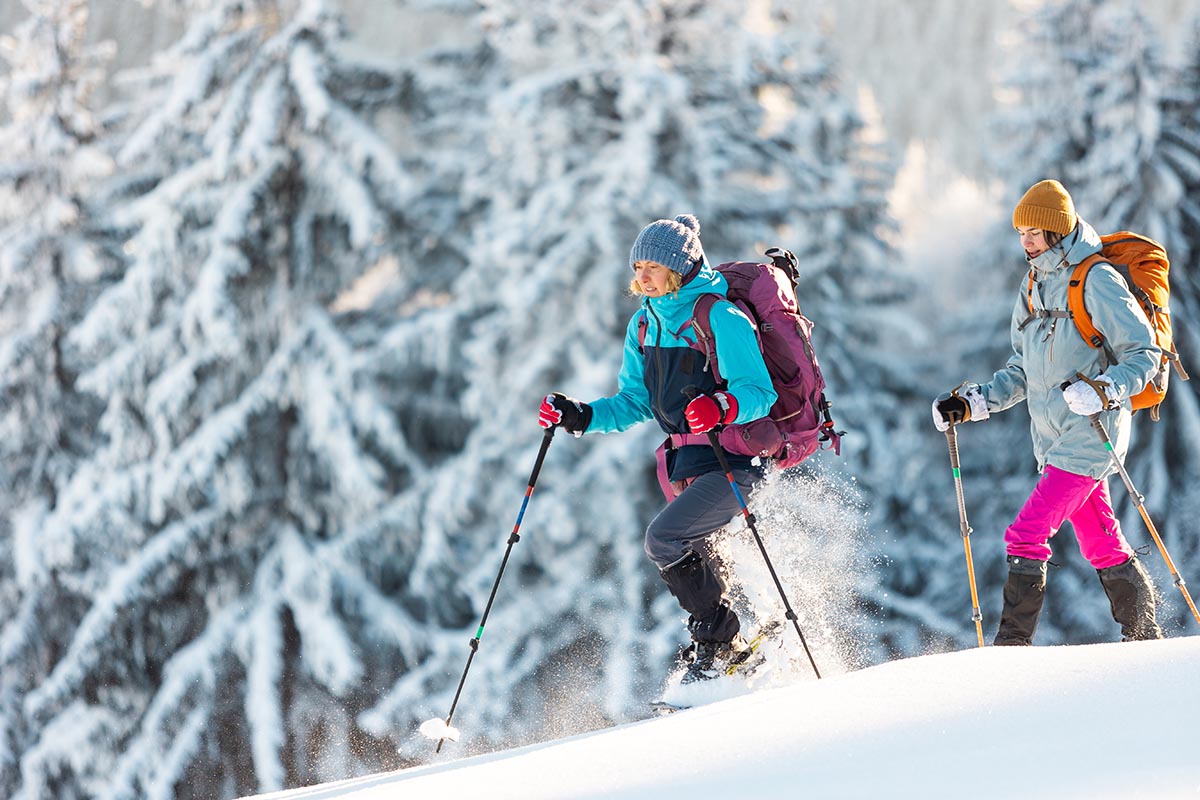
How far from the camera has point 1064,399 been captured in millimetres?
5781

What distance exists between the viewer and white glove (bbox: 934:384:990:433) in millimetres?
6184

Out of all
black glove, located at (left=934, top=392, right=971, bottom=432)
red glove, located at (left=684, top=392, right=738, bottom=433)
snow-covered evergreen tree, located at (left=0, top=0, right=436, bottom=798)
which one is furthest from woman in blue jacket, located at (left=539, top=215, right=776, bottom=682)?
snow-covered evergreen tree, located at (left=0, top=0, right=436, bottom=798)

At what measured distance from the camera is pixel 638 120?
1867cm

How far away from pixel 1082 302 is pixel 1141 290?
0.30 metres

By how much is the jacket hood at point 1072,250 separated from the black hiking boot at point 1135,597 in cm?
141

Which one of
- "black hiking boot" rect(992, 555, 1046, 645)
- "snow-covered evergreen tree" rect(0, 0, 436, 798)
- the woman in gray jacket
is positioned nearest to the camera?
the woman in gray jacket

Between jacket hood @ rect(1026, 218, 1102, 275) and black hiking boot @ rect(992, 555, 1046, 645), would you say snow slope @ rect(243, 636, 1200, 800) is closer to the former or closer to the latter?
black hiking boot @ rect(992, 555, 1046, 645)

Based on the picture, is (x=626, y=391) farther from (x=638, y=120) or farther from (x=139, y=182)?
(x=139, y=182)

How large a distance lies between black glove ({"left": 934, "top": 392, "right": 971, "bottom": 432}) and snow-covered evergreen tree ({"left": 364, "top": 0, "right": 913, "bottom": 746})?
11.1m

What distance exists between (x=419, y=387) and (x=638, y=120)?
16.7 ft

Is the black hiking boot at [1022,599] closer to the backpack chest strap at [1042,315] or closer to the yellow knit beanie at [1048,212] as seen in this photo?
the backpack chest strap at [1042,315]

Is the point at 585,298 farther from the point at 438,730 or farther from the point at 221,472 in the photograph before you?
the point at 438,730

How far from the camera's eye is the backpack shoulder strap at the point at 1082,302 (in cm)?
572

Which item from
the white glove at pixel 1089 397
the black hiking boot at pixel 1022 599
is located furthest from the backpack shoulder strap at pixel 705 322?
the black hiking boot at pixel 1022 599
